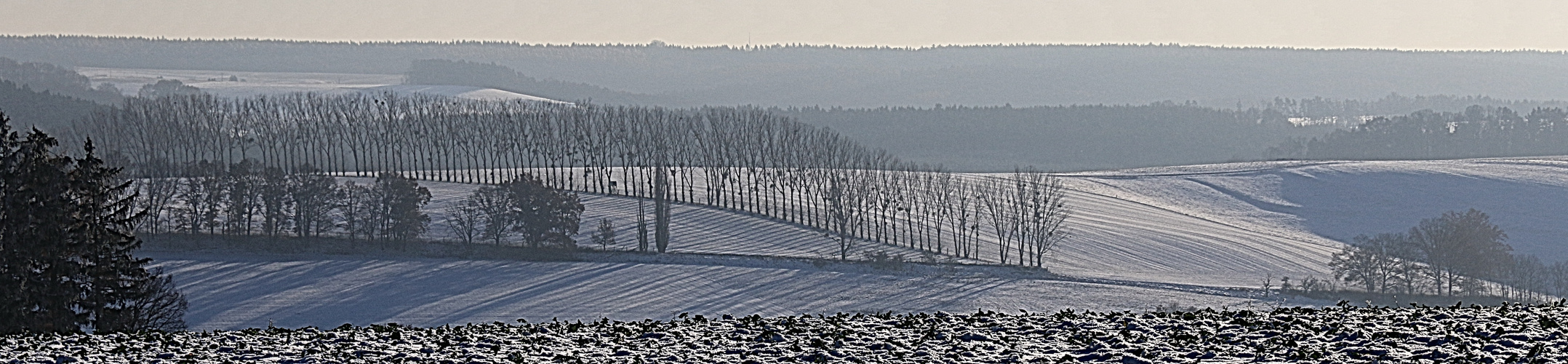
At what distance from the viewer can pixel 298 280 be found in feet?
198

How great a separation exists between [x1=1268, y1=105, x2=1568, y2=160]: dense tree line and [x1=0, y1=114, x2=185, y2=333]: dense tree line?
148001mm

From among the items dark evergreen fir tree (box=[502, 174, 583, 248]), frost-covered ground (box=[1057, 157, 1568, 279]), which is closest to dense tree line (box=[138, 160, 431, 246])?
dark evergreen fir tree (box=[502, 174, 583, 248])

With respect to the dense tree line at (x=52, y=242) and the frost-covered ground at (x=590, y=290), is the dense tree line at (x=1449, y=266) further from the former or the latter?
the dense tree line at (x=52, y=242)

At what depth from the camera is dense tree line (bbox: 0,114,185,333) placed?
27.5 meters

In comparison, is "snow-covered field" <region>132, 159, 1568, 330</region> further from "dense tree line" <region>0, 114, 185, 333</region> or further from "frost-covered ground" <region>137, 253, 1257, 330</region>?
"dense tree line" <region>0, 114, 185, 333</region>

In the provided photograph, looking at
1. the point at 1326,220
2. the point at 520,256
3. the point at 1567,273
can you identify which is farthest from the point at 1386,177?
the point at 520,256

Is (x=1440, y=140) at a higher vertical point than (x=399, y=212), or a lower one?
higher

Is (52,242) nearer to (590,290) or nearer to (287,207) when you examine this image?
(590,290)

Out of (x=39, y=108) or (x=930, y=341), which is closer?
(x=930, y=341)

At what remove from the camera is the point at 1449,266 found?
218 ft

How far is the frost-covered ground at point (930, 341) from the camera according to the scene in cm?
1558

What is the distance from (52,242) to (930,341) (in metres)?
19.9

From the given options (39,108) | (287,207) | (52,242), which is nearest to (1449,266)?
(287,207)

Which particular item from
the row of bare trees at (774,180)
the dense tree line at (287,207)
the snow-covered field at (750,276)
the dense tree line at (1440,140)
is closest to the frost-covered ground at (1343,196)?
the snow-covered field at (750,276)
